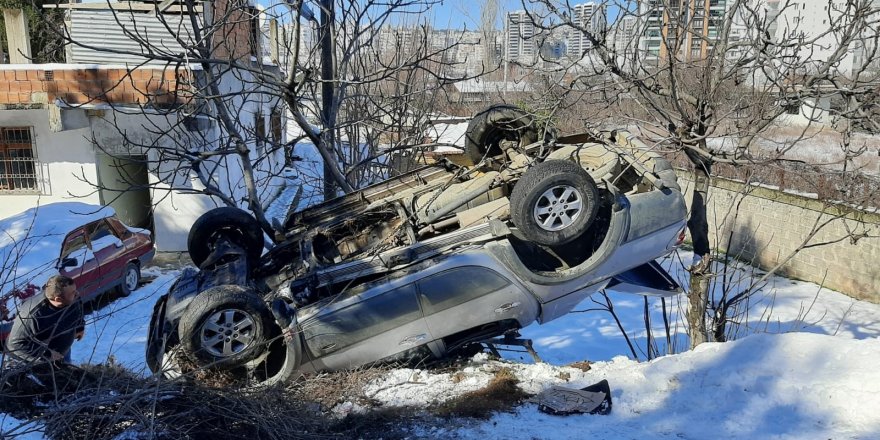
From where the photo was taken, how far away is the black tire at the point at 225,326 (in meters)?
5.27

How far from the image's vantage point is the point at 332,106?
8.44 meters

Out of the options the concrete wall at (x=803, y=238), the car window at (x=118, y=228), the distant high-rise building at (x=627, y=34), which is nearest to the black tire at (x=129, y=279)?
the car window at (x=118, y=228)

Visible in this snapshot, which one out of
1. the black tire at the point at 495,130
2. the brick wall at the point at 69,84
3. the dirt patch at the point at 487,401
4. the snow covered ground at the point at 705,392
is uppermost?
the brick wall at the point at 69,84

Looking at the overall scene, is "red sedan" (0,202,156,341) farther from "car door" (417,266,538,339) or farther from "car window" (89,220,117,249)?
"car door" (417,266,538,339)

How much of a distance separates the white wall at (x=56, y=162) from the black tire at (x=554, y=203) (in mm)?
10272

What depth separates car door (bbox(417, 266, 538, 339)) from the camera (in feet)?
18.4

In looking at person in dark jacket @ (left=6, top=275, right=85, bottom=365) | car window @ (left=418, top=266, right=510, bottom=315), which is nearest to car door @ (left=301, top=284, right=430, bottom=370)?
car window @ (left=418, top=266, right=510, bottom=315)

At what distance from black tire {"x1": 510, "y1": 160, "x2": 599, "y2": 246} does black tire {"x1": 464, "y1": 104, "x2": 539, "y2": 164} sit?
154cm

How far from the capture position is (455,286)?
563 cm

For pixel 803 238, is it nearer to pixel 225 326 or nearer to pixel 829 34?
pixel 829 34

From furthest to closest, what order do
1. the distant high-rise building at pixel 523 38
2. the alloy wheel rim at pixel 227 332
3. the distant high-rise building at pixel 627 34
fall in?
the distant high-rise building at pixel 523 38
the distant high-rise building at pixel 627 34
the alloy wheel rim at pixel 227 332

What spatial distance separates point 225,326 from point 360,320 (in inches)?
44.0

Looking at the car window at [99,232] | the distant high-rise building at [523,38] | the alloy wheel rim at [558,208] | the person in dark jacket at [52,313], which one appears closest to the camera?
the person in dark jacket at [52,313]

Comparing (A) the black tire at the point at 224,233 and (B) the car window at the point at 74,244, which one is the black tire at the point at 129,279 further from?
(A) the black tire at the point at 224,233
